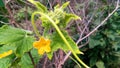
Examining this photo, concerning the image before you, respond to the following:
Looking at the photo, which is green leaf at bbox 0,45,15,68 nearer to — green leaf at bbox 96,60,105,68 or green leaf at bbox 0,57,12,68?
green leaf at bbox 0,57,12,68

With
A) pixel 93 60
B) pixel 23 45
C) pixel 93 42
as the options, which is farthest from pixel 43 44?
pixel 93 60

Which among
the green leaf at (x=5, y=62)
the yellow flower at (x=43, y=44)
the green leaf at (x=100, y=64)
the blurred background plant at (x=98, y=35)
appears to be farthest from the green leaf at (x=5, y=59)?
the green leaf at (x=100, y=64)

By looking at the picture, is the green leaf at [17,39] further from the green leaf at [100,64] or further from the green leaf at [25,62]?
the green leaf at [100,64]

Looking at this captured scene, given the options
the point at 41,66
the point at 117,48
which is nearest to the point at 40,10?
the point at 41,66

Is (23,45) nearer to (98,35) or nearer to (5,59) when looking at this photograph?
(5,59)

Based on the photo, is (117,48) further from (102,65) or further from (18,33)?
(18,33)

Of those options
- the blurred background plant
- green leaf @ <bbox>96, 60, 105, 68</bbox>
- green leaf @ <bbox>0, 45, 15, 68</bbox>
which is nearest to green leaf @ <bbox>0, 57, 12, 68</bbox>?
green leaf @ <bbox>0, 45, 15, 68</bbox>
